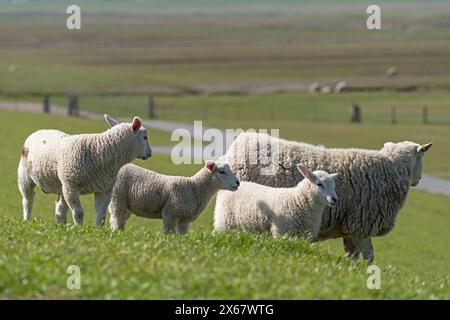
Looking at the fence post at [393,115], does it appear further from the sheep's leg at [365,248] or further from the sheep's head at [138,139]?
the sheep's head at [138,139]

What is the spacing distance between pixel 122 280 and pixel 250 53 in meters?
117

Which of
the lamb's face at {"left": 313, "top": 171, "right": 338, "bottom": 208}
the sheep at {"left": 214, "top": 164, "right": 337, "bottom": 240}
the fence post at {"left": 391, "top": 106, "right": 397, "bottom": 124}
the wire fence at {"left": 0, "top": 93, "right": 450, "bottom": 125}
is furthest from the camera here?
the wire fence at {"left": 0, "top": 93, "right": 450, "bottom": 125}

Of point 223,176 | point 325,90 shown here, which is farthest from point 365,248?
point 325,90

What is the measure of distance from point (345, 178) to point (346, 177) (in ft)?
0.08

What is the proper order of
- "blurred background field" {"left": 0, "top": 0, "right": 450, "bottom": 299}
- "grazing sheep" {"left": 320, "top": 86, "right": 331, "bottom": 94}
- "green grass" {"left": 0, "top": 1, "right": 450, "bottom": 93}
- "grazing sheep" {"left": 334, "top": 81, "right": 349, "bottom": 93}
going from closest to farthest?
"blurred background field" {"left": 0, "top": 0, "right": 450, "bottom": 299}
"grazing sheep" {"left": 320, "top": 86, "right": 331, "bottom": 94}
"grazing sheep" {"left": 334, "top": 81, "right": 349, "bottom": 93}
"green grass" {"left": 0, "top": 1, "right": 450, "bottom": 93}

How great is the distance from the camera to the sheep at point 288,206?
12.5m

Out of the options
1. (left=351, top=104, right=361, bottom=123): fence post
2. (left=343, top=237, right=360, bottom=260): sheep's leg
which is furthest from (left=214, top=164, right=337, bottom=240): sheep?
(left=351, top=104, right=361, bottom=123): fence post

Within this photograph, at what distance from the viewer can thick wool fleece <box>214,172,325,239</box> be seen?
1252 cm

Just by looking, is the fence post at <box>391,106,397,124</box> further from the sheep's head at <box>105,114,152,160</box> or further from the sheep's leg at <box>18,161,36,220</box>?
the sheep's head at <box>105,114,152,160</box>

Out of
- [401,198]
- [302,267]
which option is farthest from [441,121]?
[302,267]

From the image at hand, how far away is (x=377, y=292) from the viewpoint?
Answer: 8523 millimetres

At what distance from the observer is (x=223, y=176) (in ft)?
43.0

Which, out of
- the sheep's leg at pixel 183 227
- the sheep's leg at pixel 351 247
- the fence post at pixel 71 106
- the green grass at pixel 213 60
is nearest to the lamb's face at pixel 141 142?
the sheep's leg at pixel 183 227

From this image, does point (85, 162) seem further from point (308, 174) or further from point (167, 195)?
point (308, 174)
